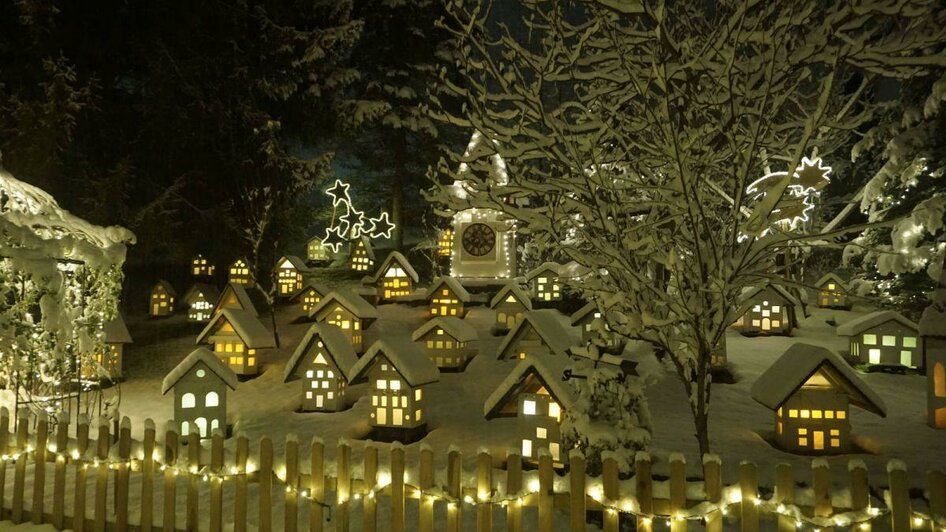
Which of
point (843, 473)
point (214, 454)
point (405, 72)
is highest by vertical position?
point (405, 72)

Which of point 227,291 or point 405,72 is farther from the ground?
point 405,72

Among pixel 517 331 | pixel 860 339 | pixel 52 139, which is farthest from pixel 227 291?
pixel 860 339

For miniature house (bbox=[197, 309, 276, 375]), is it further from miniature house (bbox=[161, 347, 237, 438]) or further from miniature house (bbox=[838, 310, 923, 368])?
miniature house (bbox=[838, 310, 923, 368])

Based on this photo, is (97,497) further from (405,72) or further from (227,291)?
(405,72)

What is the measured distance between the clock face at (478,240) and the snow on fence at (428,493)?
14572 mm

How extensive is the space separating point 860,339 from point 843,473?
23.5 ft

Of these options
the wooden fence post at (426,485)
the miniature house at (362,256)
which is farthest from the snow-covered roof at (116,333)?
the wooden fence post at (426,485)

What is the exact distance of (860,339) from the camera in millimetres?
13508

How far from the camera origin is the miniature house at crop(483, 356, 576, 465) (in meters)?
7.44

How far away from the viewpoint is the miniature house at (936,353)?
9320 mm

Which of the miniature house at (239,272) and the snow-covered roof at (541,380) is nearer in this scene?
the snow-covered roof at (541,380)

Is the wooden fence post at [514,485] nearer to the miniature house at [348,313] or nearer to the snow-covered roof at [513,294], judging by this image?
the miniature house at [348,313]

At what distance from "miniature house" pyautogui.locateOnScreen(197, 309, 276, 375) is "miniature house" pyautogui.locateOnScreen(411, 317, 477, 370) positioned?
3192mm

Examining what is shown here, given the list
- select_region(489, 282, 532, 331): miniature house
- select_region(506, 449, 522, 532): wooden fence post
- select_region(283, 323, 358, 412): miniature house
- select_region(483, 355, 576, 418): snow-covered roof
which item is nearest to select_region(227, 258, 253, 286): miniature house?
select_region(489, 282, 532, 331): miniature house
